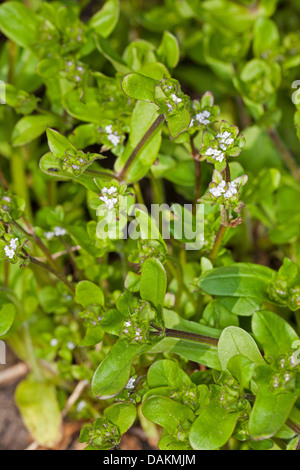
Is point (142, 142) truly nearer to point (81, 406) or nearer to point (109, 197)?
point (109, 197)

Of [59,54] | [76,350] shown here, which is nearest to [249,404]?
[76,350]

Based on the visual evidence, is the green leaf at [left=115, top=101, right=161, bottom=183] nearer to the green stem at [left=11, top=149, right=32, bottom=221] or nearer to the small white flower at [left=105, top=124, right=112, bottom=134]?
the small white flower at [left=105, top=124, right=112, bottom=134]

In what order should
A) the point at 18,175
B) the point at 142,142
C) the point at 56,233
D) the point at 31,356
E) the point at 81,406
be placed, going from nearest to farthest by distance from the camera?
1. the point at 142,142
2. the point at 56,233
3. the point at 81,406
4. the point at 31,356
5. the point at 18,175

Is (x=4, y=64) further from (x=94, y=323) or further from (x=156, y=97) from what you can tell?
(x=94, y=323)

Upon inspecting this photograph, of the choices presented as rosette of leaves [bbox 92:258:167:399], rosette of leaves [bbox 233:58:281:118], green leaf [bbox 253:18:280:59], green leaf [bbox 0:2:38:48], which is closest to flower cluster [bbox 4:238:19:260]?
rosette of leaves [bbox 92:258:167:399]

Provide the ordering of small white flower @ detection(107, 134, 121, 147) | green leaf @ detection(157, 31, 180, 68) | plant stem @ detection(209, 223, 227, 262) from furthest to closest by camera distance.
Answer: green leaf @ detection(157, 31, 180, 68) → small white flower @ detection(107, 134, 121, 147) → plant stem @ detection(209, 223, 227, 262)

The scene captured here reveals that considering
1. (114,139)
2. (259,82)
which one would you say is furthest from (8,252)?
(259,82)
